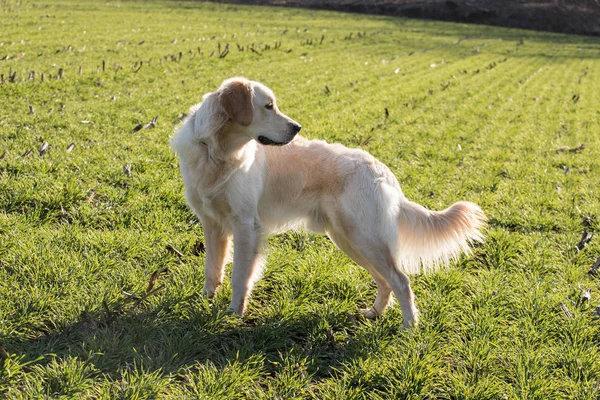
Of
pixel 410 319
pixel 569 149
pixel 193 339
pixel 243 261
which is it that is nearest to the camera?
pixel 193 339

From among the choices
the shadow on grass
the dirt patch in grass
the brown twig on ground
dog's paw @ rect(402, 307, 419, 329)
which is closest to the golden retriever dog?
dog's paw @ rect(402, 307, 419, 329)

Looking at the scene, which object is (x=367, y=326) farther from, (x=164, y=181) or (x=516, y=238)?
(x=164, y=181)

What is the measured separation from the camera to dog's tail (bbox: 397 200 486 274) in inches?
141

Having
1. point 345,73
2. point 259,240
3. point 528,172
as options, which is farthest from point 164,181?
point 345,73

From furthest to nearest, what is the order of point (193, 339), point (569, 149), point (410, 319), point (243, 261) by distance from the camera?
point (569, 149) < point (243, 261) < point (410, 319) < point (193, 339)

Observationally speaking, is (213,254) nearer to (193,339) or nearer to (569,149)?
(193,339)

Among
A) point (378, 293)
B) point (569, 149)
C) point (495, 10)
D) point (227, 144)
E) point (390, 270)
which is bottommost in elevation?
point (378, 293)

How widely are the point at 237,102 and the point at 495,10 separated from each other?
3609cm

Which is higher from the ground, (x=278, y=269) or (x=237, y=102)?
(x=237, y=102)

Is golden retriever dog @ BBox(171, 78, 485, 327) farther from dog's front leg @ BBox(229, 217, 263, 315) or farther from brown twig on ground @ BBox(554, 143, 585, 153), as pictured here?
brown twig on ground @ BBox(554, 143, 585, 153)

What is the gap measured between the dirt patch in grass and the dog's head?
3253 cm

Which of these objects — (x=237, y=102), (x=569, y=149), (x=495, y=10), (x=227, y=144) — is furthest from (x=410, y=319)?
(x=495, y=10)

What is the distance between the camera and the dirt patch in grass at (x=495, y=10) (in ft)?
113

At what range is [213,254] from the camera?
3.69m
